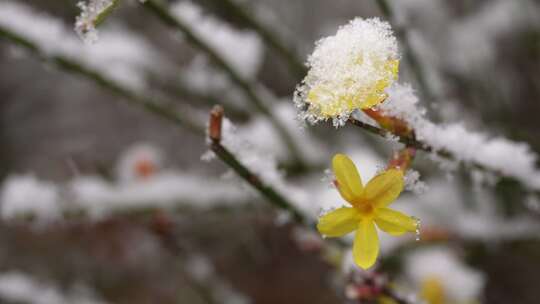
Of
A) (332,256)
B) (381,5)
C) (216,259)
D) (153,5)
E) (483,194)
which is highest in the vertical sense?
(216,259)

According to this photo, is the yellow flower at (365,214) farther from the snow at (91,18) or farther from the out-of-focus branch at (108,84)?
the out-of-focus branch at (108,84)

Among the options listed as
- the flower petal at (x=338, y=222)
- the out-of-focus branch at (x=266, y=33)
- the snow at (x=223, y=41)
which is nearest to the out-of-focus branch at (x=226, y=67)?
the snow at (x=223, y=41)

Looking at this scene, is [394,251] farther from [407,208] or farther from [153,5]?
[153,5]

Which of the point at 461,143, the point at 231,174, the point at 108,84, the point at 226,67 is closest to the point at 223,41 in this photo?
the point at 226,67

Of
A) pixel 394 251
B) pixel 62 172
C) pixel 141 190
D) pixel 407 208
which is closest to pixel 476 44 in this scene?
pixel 407 208

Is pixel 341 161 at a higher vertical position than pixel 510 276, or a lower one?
lower

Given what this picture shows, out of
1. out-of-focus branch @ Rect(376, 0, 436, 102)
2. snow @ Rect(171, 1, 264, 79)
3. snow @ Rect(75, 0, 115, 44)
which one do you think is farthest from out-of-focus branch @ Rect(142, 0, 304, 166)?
out-of-focus branch @ Rect(376, 0, 436, 102)

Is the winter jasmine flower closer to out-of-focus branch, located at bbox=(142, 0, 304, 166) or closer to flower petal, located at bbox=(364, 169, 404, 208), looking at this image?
flower petal, located at bbox=(364, 169, 404, 208)

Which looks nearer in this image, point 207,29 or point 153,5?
point 153,5
